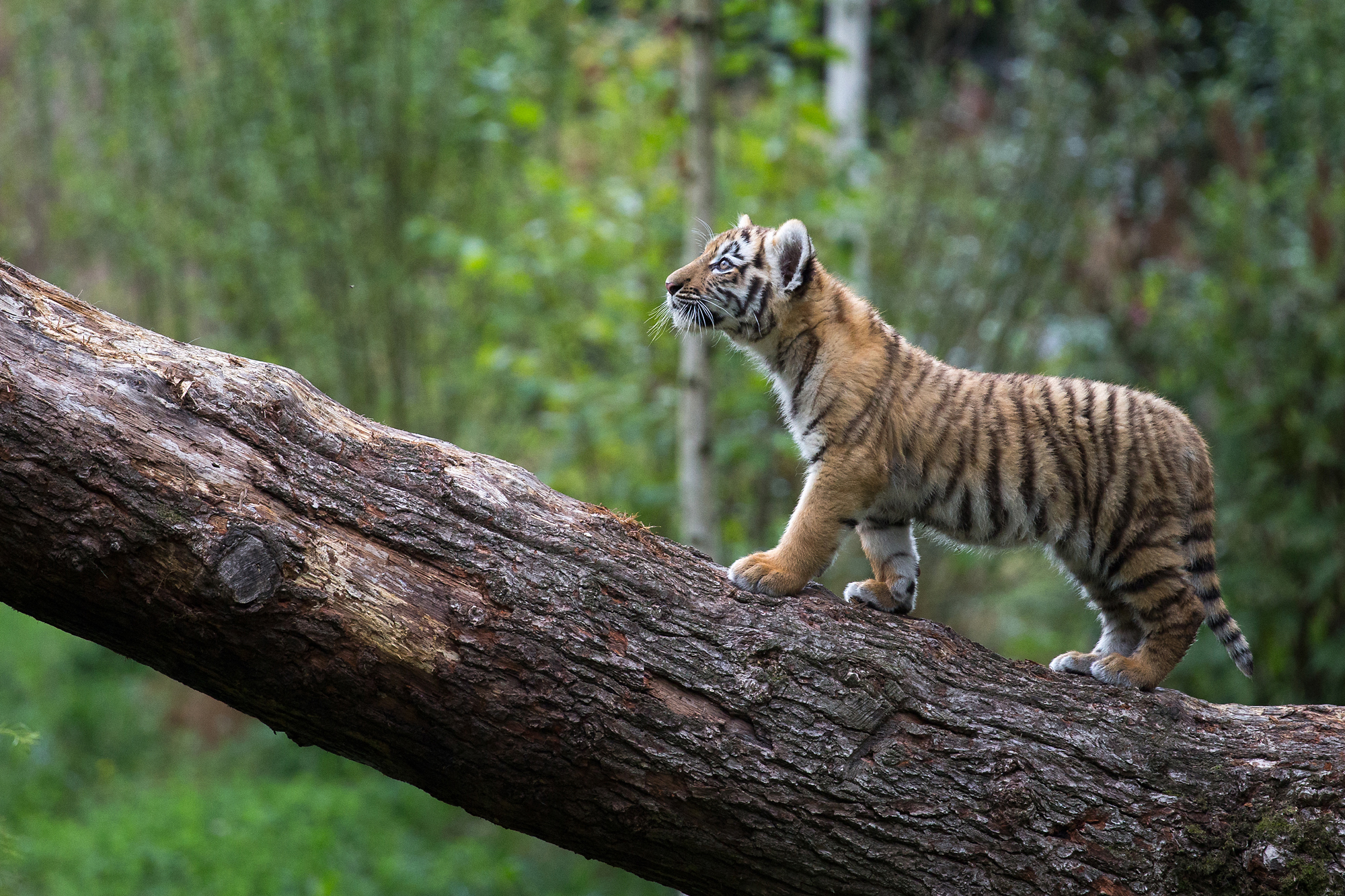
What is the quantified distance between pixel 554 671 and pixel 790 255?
1.90 meters

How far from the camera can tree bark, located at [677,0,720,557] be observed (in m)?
5.86

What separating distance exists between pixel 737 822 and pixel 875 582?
132cm

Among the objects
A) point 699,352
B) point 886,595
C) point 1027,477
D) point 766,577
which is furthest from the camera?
point 699,352

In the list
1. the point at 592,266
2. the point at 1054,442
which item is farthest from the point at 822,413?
the point at 592,266

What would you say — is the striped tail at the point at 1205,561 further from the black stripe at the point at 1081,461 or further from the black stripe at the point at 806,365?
the black stripe at the point at 806,365

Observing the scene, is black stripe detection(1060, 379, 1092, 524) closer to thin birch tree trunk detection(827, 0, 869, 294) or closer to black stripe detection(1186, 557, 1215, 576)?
black stripe detection(1186, 557, 1215, 576)

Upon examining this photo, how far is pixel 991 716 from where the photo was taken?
10.7 feet

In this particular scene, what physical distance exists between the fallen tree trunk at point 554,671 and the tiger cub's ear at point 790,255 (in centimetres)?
125

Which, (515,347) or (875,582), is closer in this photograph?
(875,582)

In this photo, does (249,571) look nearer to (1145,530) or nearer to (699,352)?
(1145,530)

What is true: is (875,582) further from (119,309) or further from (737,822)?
(119,309)

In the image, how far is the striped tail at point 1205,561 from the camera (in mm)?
3980

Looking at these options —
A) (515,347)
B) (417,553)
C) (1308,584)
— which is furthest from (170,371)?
(1308,584)

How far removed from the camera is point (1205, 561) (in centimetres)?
398
